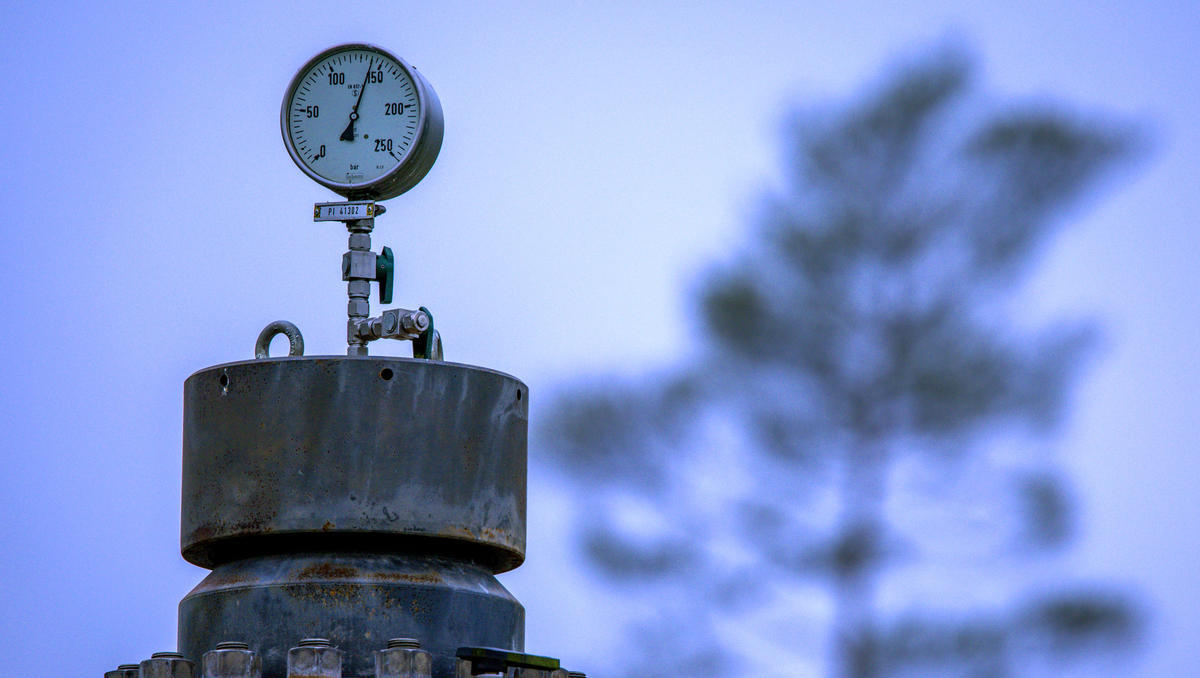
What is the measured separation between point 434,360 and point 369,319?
0.35 m

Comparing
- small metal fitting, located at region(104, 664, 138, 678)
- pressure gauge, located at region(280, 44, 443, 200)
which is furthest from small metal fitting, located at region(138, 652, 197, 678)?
pressure gauge, located at region(280, 44, 443, 200)

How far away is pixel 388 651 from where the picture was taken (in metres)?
10.0

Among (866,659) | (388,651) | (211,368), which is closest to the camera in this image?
(866,659)

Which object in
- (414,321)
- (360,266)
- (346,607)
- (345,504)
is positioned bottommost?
(346,607)

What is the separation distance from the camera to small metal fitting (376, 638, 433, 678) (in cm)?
1002

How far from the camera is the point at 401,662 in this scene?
10.0 m

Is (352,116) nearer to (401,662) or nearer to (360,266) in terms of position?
(360,266)

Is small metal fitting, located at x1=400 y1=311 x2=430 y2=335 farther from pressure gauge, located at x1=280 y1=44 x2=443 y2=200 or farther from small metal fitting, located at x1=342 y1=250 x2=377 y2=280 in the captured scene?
pressure gauge, located at x1=280 y1=44 x2=443 y2=200

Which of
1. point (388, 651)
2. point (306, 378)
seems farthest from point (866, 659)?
point (306, 378)

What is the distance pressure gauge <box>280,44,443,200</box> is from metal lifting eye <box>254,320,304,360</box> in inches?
24.7

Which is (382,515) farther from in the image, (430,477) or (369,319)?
(369,319)

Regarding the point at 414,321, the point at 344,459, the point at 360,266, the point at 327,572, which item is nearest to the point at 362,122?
the point at 360,266

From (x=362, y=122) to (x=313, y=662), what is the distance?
92.3 inches

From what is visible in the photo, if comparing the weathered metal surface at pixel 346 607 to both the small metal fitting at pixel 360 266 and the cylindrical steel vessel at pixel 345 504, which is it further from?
the small metal fitting at pixel 360 266
